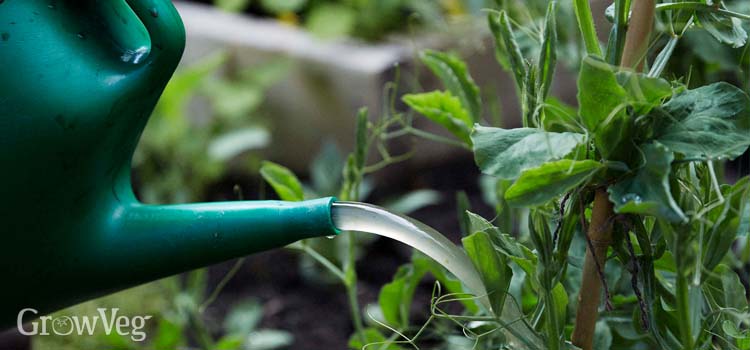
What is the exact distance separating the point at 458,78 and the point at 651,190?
21 cm

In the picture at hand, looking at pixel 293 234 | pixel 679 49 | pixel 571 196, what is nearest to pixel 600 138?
pixel 571 196

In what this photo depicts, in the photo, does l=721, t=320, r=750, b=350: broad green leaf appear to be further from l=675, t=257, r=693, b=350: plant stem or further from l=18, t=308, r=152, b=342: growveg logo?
l=18, t=308, r=152, b=342: growveg logo

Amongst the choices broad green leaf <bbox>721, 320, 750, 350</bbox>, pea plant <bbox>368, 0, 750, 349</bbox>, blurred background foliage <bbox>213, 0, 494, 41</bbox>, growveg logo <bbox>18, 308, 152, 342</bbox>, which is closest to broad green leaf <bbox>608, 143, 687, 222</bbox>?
pea plant <bbox>368, 0, 750, 349</bbox>

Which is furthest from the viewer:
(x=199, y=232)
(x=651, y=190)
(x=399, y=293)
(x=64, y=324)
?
(x=64, y=324)

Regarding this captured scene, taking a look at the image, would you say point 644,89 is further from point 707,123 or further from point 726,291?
point 726,291

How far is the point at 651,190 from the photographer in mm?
373

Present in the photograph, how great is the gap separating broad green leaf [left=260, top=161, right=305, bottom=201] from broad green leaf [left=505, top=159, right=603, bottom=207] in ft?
0.74

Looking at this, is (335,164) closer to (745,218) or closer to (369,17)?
(369,17)

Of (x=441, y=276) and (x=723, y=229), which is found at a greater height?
(x=723, y=229)

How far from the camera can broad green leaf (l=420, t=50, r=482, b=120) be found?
56cm

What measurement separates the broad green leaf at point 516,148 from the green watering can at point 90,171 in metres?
0.10

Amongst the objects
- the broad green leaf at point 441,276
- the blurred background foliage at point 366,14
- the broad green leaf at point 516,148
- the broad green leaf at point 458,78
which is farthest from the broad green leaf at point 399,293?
the blurred background foliage at point 366,14

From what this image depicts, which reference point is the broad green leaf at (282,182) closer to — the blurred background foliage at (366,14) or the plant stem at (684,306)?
the plant stem at (684,306)

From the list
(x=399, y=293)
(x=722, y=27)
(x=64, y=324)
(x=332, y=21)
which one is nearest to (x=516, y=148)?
(x=722, y=27)
